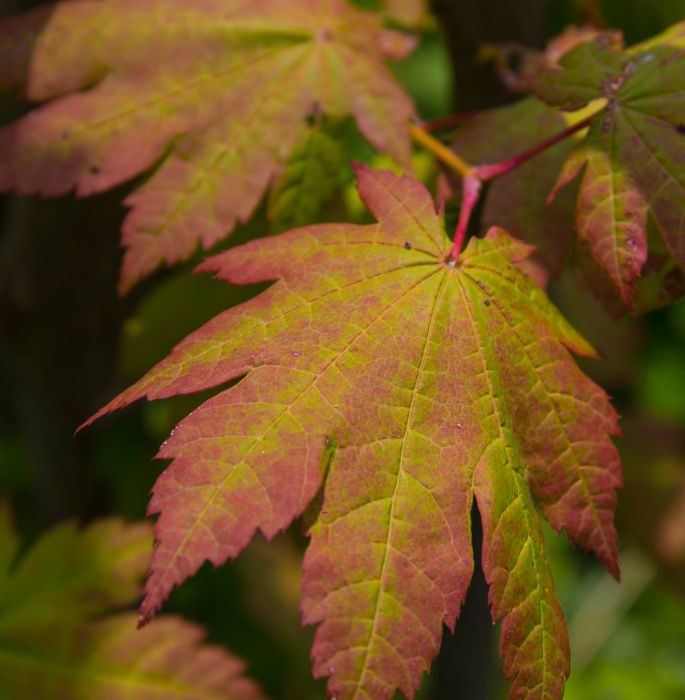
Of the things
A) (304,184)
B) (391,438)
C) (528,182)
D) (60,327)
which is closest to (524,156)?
(528,182)

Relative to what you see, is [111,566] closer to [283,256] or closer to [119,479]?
[283,256]

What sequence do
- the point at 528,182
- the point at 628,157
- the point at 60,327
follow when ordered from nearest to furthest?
1. the point at 628,157
2. the point at 528,182
3. the point at 60,327

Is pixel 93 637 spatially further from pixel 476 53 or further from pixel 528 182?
pixel 476 53

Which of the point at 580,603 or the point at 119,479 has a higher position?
the point at 119,479

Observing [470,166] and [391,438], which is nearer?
[391,438]

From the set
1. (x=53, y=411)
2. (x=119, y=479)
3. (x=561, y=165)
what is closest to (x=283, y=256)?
(x=561, y=165)
